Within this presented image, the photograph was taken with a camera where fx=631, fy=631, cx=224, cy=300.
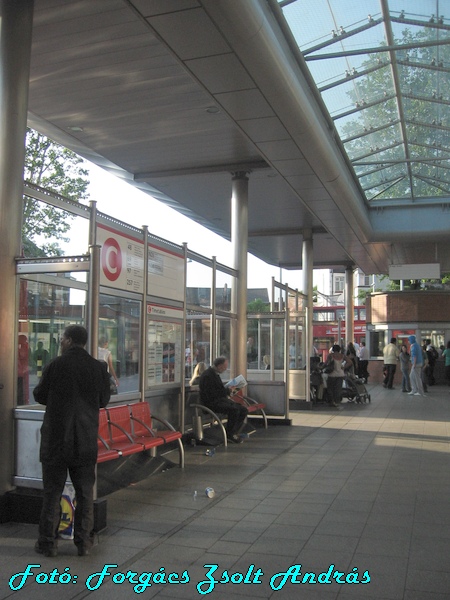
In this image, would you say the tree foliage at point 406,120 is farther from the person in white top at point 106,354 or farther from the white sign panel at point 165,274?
the person in white top at point 106,354

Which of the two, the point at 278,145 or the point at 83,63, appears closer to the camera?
the point at 83,63

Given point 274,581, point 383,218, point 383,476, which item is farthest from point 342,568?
point 383,218

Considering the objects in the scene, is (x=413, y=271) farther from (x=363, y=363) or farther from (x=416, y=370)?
(x=363, y=363)

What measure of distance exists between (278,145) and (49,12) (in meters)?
3.87

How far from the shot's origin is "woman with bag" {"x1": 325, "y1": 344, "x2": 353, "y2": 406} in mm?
15463

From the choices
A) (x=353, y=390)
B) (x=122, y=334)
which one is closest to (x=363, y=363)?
(x=353, y=390)

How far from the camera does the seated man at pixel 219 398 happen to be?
9586 mm

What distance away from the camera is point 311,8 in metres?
7.83

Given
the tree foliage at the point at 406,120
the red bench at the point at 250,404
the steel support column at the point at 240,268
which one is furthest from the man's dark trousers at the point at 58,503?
the steel support column at the point at 240,268

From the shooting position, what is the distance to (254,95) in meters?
7.67

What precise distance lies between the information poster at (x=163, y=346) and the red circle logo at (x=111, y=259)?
118cm

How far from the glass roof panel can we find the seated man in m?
4.72

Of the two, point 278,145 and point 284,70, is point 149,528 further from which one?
point 278,145

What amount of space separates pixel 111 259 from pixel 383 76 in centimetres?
632
